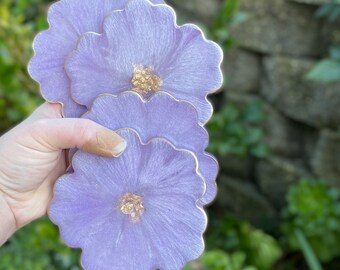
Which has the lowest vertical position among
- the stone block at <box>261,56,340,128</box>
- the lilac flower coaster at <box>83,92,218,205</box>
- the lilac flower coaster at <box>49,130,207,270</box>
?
the stone block at <box>261,56,340,128</box>

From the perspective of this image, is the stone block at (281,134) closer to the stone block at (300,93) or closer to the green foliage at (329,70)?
the stone block at (300,93)

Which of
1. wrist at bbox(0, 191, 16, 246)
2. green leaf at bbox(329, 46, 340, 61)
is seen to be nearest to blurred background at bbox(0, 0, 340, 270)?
green leaf at bbox(329, 46, 340, 61)

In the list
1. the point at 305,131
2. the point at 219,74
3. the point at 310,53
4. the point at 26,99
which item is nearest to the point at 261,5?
the point at 310,53

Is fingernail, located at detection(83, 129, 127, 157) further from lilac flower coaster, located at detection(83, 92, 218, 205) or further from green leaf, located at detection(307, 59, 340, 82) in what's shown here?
green leaf, located at detection(307, 59, 340, 82)

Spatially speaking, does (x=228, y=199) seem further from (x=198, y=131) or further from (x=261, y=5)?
(x=198, y=131)

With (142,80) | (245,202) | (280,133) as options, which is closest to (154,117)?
(142,80)

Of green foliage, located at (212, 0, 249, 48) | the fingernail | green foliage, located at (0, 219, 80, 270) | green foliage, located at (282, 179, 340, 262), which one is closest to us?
the fingernail

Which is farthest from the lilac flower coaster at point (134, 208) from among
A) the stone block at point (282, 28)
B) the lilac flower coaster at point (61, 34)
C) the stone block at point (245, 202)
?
the stone block at point (245, 202)
